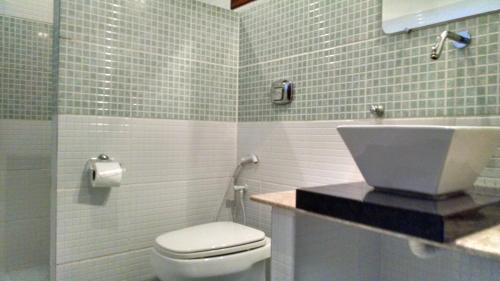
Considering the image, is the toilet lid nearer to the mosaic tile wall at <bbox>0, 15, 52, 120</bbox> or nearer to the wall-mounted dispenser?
the wall-mounted dispenser

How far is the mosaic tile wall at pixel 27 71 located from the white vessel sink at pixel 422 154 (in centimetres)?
151

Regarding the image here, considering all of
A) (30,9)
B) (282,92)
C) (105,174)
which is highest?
(30,9)

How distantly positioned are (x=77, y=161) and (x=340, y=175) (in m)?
1.18

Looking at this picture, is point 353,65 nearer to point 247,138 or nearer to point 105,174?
point 247,138

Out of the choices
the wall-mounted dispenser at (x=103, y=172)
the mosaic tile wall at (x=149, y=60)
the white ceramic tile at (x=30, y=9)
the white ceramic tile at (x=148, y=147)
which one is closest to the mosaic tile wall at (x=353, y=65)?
the mosaic tile wall at (x=149, y=60)

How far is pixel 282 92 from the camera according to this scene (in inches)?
66.7

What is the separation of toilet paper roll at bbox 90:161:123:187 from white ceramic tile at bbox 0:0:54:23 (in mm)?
821

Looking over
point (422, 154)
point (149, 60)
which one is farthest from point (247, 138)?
point (422, 154)

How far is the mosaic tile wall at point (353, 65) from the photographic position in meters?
1.07

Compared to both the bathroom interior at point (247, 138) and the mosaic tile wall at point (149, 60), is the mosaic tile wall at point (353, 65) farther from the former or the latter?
the mosaic tile wall at point (149, 60)

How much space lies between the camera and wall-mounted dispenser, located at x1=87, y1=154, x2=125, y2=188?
145 centimetres

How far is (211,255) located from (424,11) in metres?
1.20

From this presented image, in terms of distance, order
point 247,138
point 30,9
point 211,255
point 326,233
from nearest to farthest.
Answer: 1. point 326,233
2. point 211,255
3. point 30,9
4. point 247,138

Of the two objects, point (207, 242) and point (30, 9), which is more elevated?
point (30, 9)
